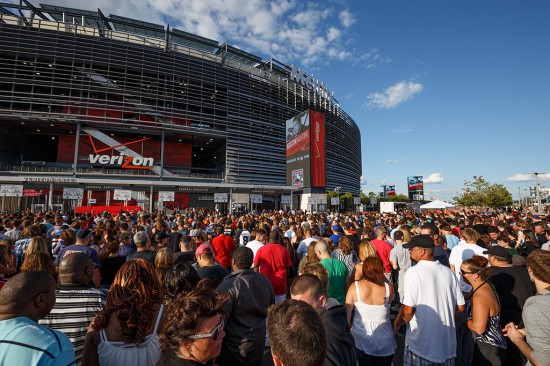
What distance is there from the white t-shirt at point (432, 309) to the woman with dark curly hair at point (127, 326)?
2565 millimetres

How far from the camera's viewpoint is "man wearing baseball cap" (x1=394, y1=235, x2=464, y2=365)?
279 cm

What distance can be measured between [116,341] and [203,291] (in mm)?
793

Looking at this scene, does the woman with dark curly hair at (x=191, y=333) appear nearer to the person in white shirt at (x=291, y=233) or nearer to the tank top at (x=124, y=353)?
the tank top at (x=124, y=353)

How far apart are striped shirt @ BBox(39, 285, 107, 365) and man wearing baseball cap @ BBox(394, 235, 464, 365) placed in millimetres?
3112

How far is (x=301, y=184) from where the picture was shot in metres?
24.4

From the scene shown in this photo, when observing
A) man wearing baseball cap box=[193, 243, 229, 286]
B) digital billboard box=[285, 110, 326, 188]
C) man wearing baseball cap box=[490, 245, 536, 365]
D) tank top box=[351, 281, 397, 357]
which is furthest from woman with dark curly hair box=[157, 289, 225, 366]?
digital billboard box=[285, 110, 326, 188]

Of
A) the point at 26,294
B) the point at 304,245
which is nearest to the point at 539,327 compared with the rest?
the point at 26,294

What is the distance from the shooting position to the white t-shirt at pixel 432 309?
2.79m

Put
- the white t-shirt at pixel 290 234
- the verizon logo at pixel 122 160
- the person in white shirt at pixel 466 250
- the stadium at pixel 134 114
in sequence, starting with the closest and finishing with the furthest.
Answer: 1. the person in white shirt at pixel 466 250
2. the white t-shirt at pixel 290 234
3. the stadium at pixel 134 114
4. the verizon logo at pixel 122 160

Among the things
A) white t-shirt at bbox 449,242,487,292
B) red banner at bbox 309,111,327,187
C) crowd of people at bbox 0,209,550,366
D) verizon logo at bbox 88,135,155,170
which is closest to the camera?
crowd of people at bbox 0,209,550,366

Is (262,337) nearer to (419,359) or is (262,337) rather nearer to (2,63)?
(419,359)

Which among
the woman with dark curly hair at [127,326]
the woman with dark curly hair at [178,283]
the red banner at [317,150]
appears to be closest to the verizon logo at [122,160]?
the red banner at [317,150]

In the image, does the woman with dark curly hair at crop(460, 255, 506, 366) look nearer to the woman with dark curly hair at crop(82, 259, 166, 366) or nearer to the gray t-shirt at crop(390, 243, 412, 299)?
the gray t-shirt at crop(390, 243, 412, 299)

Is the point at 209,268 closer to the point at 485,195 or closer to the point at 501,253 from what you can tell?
the point at 501,253
